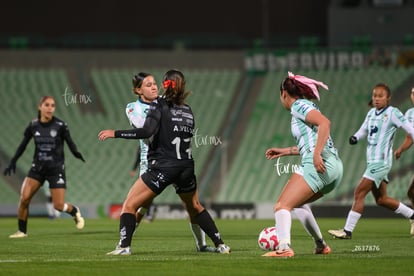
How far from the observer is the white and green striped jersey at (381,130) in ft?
51.4

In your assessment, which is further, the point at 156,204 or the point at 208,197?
the point at 208,197

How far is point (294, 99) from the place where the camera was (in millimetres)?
11406

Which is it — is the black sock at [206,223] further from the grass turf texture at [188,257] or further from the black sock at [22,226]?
the black sock at [22,226]

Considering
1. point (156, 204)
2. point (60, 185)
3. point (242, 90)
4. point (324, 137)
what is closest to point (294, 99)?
point (324, 137)

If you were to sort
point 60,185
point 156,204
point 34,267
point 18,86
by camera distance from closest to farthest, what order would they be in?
point 34,267 < point 60,185 < point 156,204 < point 18,86

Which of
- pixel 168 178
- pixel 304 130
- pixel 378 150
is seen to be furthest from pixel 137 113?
pixel 378 150

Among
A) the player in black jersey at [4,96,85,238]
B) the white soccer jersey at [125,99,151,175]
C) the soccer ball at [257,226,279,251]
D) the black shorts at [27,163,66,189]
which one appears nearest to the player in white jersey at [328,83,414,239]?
the soccer ball at [257,226,279,251]

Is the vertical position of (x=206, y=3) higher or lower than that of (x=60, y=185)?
higher

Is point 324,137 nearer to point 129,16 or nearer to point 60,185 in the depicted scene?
point 60,185

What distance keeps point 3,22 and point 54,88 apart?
3537mm

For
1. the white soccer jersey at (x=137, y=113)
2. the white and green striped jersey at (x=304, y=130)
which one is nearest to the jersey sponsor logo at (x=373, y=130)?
the white soccer jersey at (x=137, y=113)

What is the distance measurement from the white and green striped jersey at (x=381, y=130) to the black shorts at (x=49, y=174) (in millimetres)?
5394

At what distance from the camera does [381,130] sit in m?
15.9

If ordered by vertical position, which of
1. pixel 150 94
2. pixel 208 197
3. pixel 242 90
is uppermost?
pixel 150 94
